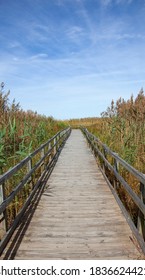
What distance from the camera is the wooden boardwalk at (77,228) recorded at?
356 centimetres

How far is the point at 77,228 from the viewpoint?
436 centimetres

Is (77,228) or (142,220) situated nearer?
(142,220)

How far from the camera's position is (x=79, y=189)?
6.87m

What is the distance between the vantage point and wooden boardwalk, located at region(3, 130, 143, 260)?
356 centimetres

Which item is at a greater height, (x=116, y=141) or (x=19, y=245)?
(x=116, y=141)

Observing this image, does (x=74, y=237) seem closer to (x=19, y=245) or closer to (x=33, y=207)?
(x=19, y=245)

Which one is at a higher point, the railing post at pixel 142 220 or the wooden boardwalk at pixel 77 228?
the railing post at pixel 142 220

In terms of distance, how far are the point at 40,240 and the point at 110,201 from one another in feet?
7.36

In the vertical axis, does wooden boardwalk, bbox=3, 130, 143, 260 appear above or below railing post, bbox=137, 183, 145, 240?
below

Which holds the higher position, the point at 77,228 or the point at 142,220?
the point at 142,220

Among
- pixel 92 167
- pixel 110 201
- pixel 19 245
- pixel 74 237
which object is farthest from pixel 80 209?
pixel 92 167

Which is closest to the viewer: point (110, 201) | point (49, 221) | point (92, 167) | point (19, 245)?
point (19, 245)
